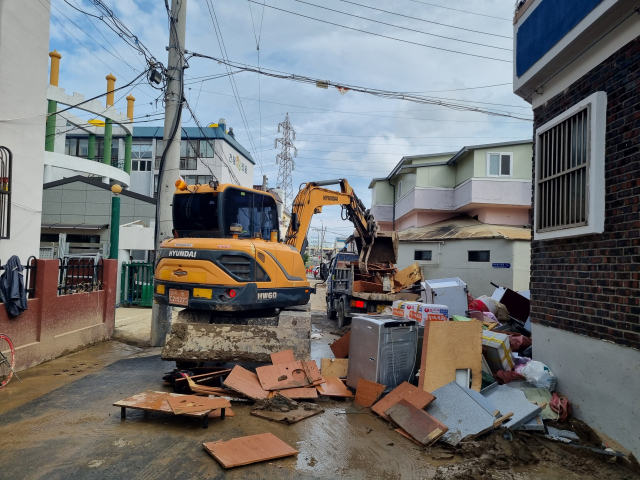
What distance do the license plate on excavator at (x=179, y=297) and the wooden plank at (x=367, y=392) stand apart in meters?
2.83

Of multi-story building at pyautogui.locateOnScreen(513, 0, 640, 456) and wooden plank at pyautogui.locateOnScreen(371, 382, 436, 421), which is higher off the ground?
multi-story building at pyautogui.locateOnScreen(513, 0, 640, 456)

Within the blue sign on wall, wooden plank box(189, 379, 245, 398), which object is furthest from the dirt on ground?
the blue sign on wall

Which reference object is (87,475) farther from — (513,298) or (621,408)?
(513,298)

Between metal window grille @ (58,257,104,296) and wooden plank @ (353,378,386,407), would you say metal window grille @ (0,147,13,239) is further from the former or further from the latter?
wooden plank @ (353,378,386,407)

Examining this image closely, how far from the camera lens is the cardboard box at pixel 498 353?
19.6 feet

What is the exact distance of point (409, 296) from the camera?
1066 cm

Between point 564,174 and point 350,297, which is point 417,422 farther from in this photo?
point 350,297

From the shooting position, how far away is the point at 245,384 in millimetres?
6070

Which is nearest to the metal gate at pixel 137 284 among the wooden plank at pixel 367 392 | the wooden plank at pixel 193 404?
the wooden plank at pixel 193 404

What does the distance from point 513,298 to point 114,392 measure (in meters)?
7.54

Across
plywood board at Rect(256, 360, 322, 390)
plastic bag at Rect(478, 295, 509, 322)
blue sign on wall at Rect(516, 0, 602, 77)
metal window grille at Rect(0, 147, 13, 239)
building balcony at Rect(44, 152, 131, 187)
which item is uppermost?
building balcony at Rect(44, 152, 131, 187)

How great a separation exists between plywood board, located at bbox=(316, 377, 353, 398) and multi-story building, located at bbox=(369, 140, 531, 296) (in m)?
12.4

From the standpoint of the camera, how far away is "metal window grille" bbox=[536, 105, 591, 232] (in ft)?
17.2

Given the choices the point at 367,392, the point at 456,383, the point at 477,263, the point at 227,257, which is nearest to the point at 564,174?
the point at 456,383
